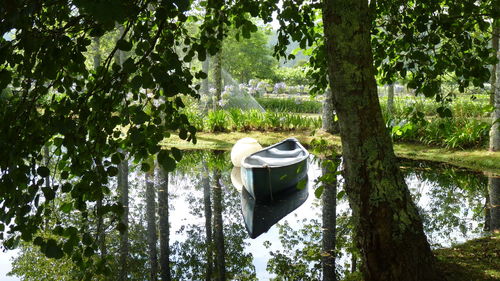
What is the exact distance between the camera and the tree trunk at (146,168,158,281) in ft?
18.2

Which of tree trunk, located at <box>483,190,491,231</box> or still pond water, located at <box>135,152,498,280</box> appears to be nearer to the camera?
still pond water, located at <box>135,152,498,280</box>

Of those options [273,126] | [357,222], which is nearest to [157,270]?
[357,222]

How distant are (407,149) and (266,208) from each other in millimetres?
5207

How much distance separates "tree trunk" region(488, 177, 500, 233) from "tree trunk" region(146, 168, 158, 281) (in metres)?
4.18

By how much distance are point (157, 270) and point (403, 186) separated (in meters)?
3.76

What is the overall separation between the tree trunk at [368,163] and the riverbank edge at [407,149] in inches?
160

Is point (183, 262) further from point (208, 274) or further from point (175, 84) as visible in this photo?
point (175, 84)

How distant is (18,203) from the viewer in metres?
1.58

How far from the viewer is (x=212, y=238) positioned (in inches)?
264

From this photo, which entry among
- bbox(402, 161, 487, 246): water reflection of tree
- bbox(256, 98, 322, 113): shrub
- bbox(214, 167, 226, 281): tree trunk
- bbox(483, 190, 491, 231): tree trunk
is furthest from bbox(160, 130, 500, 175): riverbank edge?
bbox(256, 98, 322, 113): shrub

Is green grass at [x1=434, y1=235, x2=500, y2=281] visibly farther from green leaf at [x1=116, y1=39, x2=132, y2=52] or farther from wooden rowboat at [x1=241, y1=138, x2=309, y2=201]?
wooden rowboat at [x1=241, y1=138, x2=309, y2=201]

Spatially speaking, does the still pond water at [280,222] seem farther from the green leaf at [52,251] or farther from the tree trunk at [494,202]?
the green leaf at [52,251]

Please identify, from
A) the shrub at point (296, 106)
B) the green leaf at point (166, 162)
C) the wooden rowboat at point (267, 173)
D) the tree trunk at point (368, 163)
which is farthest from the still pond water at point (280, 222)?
the shrub at point (296, 106)

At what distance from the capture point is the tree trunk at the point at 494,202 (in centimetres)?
623
